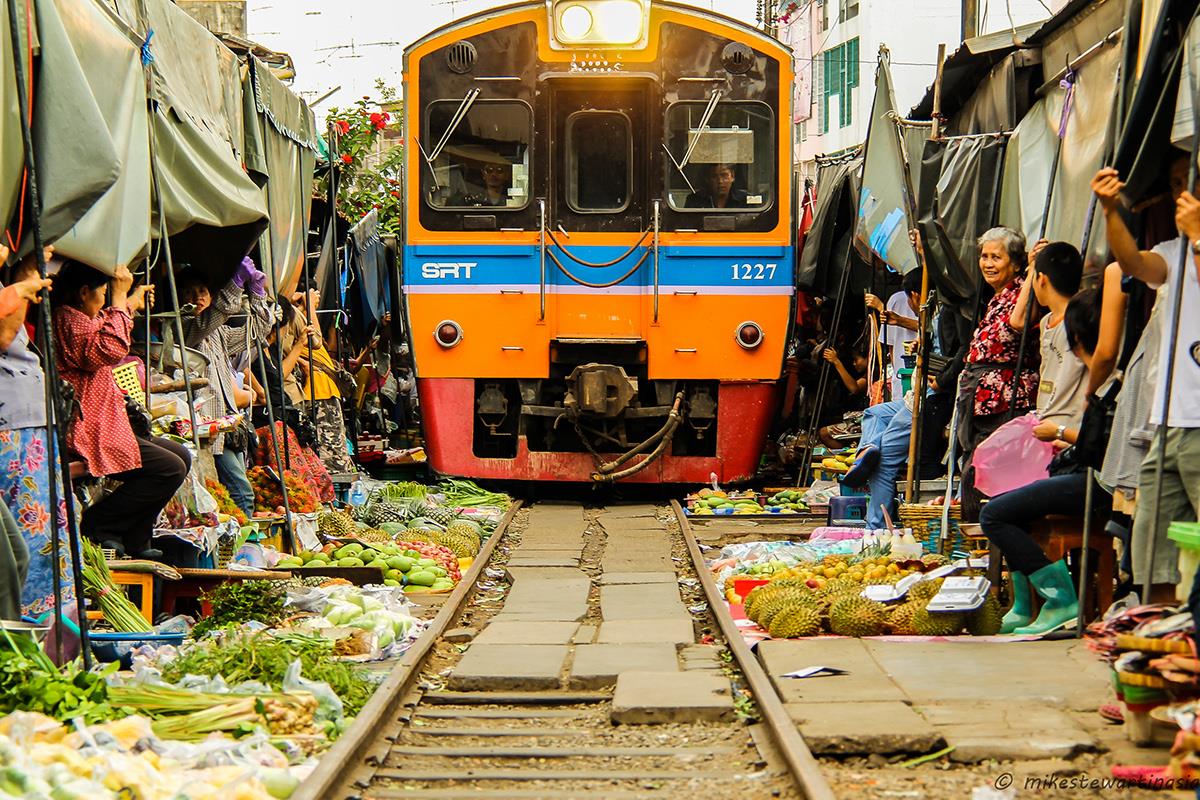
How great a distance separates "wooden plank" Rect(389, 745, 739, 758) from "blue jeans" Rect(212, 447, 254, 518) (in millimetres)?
4141

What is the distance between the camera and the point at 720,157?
1159 centimetres

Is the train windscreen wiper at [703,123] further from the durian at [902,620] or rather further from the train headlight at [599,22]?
the durian at [902,620]

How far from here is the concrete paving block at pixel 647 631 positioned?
6.68 m

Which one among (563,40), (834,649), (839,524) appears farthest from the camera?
(563,40)

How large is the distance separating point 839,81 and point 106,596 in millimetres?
25099

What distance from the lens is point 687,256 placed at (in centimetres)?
1144

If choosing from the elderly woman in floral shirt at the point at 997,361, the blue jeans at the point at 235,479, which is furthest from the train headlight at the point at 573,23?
A: the elderly woman in floral shirt at the point at 997,361

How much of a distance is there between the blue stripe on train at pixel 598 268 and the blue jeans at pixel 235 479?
3000mm

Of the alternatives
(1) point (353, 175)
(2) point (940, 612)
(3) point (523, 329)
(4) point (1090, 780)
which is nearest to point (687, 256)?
(3) point (523, 329)

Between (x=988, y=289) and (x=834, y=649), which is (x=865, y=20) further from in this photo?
(x=834, y=649)

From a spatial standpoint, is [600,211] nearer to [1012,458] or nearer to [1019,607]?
[1012,458]

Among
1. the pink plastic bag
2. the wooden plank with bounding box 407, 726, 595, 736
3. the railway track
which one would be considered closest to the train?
the railway track

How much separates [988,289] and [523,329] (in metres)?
3.72

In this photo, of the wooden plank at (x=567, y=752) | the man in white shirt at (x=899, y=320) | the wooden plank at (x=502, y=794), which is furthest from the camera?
the man in white shirt at (x=899, y=320)
